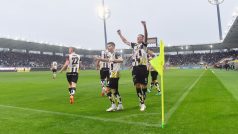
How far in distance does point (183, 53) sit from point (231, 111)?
380ft

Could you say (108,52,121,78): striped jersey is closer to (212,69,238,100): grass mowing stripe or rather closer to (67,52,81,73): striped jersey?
(67,52,81,73): striped jersey

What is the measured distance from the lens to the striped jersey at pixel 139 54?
36.1 feet

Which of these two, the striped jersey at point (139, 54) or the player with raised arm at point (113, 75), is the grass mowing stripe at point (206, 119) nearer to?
the striped jersey at point (139, 54)

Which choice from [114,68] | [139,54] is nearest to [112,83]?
[114,68]

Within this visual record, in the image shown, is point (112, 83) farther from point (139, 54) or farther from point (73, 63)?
point (73, 63)

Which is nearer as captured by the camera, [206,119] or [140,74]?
[206,119]

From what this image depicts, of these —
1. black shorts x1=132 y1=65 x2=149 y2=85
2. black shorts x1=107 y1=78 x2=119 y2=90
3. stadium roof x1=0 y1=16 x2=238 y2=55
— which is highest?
stadium roof x1=0 y1=16 x2=238 y2=55

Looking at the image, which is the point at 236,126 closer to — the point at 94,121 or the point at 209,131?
the point at 209,131

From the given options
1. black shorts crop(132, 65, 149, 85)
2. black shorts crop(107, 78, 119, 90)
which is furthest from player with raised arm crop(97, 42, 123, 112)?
black shorts crop(132, 65, 149, 85)

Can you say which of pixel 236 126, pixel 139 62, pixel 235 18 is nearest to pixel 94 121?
pixel 139 62

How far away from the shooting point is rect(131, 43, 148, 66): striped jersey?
11.0 meters

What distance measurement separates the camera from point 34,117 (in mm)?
10031

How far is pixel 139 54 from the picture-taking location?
11.0 meters

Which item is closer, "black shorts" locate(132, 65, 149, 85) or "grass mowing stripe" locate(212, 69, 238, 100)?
"black shorts" locate(132, 65, 149, 85)
